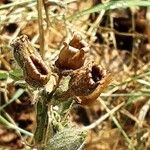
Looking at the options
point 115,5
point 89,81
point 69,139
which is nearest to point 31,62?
point 89,81

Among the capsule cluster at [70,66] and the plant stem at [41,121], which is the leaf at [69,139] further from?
the capsule cluster at [70,66]

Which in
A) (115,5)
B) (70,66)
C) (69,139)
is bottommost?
(69,139)

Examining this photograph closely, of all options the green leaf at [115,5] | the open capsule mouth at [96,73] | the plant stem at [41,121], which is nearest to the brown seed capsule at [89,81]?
the open capsule mouth at [96,73]

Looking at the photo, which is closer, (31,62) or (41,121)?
(31,62)

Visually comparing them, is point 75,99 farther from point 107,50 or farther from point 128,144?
point 107,50

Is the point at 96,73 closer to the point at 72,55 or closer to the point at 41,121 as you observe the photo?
the point at 72,55

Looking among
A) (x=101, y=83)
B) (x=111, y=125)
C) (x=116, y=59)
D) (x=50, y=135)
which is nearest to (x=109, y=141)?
(x=111, y=125)

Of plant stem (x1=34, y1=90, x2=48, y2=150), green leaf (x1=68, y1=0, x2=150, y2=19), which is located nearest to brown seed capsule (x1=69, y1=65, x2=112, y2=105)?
plant stem (x1=34, y1=90, x2=48, y2=150)

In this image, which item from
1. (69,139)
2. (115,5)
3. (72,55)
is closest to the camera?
(72,55)
